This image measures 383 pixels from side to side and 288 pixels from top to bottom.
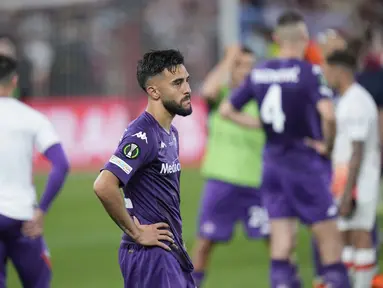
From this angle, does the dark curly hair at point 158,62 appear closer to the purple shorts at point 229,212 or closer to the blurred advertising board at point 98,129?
the purple shorts at point 229,212

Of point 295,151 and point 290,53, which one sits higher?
point 290,53

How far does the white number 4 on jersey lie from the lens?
346 inches

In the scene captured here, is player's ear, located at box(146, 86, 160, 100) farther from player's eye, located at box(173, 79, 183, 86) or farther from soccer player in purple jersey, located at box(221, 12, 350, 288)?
soccer player in purple jersey, located at box(221, 12, 350, 288)

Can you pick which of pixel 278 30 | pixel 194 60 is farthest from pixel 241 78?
pixel 194 60

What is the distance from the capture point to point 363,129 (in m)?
9.05

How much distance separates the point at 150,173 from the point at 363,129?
11.0 ft

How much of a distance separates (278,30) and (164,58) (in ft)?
9.66

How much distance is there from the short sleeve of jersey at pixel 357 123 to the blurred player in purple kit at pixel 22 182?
98.8 inches

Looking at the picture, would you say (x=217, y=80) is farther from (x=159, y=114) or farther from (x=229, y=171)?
(x=159, y=114)

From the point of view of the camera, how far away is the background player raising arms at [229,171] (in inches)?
412

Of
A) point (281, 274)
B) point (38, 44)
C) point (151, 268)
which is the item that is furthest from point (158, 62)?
point (38, 44)

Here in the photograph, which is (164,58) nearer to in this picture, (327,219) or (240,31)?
(327,219)

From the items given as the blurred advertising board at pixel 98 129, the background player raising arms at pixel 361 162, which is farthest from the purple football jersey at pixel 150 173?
the blurred advertising board at pixel 98 129

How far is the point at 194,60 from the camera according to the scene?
2492 centimetres
